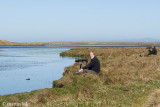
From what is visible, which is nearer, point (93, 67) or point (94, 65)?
point (94, 65)

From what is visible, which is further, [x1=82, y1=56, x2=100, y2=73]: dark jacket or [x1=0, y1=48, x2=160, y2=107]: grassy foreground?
[x1=82, y1=56, x2=100, y2=73]: dark jacket

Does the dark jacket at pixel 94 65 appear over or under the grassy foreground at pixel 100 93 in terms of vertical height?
over

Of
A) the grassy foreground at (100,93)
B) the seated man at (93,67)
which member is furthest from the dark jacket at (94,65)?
the grassy foreground at (100,93)

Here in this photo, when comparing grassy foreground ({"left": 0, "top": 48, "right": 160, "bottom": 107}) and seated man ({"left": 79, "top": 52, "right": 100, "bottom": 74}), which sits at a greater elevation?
seated man ({"left": 79, "top": 52, "right": 100, "bottom": 74})

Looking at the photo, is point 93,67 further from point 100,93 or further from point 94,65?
point 100,93

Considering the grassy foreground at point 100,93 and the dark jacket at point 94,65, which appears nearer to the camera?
the grassy foreground at point 100,93

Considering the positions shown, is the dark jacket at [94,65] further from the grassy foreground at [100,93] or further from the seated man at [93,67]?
the grassy foreground at [100,93]

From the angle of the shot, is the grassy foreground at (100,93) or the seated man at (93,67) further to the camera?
the seated man at (93,67)

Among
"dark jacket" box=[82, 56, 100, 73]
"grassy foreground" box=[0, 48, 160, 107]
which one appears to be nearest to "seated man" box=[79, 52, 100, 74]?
"dark jacket" box=[82, 56, 100, 73]

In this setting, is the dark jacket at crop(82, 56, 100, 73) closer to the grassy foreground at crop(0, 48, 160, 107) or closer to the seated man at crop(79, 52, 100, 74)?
the seated man at crop(79, 52, 100, 74)

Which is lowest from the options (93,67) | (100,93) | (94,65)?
(100,93)

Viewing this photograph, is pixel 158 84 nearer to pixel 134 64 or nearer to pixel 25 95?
pixel 25 95

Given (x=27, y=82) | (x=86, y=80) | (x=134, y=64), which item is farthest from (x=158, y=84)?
(x=27, y=82)

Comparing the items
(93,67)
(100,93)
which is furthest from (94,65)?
(100,93)
